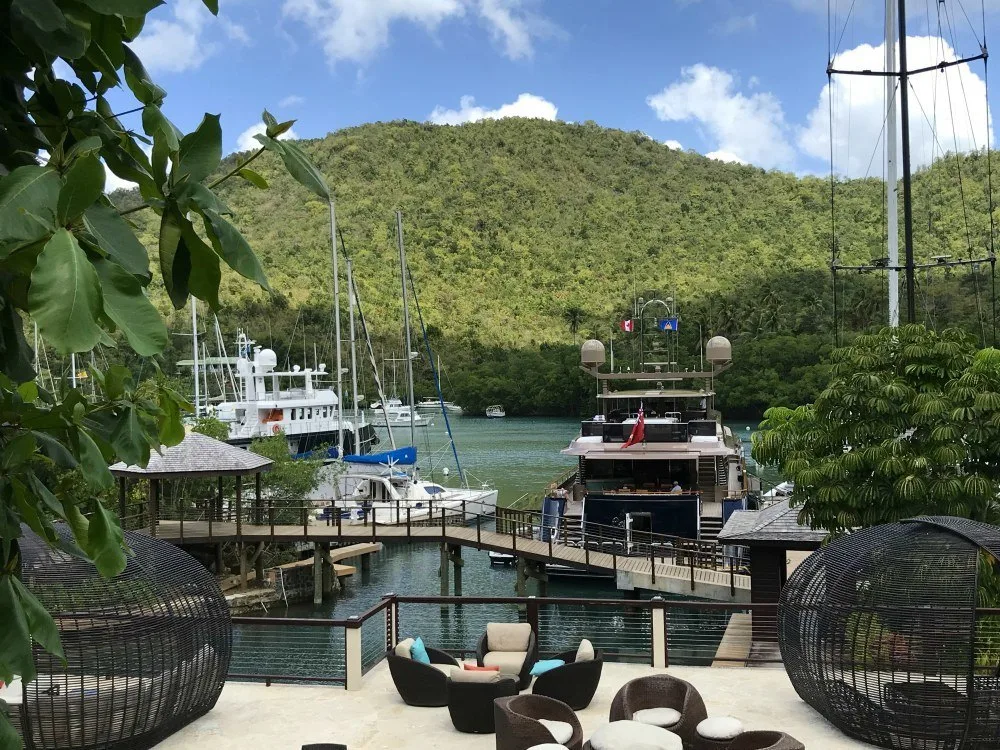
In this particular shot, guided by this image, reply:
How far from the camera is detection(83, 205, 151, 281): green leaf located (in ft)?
4.81

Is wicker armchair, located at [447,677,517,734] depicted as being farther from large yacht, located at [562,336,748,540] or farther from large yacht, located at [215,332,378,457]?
large yacht, located at [215,332,378,457]

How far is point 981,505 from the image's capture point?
13.2m

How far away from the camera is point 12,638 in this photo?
1.70 meters

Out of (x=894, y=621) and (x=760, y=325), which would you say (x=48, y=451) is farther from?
(x=760, y=325)

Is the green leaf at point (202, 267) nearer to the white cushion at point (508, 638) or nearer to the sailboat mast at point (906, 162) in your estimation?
the white cushion at point (508, 638)

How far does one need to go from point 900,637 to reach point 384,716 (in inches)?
201

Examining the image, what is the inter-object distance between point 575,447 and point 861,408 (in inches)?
597

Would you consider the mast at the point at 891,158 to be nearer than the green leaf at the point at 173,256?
No

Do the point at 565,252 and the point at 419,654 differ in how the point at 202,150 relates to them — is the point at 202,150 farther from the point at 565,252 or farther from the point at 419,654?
the point at 565,252

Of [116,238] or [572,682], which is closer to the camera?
[116,238]

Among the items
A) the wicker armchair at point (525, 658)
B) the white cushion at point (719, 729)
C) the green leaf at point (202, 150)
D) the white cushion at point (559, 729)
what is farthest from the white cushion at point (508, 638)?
the green leaf at point (202, 150)

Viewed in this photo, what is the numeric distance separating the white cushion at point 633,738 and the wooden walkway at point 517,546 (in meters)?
13.3

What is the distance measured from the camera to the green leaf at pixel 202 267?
163 centimetres

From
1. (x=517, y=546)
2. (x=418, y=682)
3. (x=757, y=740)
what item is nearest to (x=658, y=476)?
(x=517, y=546)
